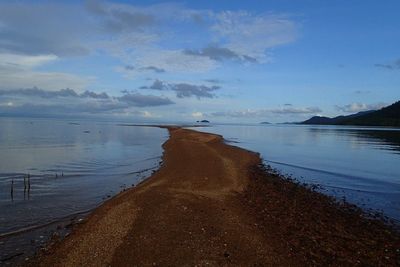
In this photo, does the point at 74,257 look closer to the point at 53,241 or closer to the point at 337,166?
the point at 53,241

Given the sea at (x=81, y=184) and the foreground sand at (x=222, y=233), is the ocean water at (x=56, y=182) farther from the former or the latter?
the foreground sand at (x=222, y=233)

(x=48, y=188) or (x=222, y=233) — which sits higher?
(x=222, y=233)

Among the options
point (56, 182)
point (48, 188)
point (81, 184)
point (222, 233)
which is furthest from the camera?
point (56, 182)

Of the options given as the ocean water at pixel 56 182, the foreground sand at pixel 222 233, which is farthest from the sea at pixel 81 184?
the foreground sand at pixel 222 233

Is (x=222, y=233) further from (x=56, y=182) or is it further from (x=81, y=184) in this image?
(x=56, y=182)

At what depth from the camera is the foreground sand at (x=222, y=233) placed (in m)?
10.5

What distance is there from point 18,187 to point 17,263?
12636 mm

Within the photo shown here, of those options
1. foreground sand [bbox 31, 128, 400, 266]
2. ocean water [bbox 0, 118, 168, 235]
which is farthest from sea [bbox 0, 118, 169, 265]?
foreground sand [bbox 31, 128, 400, 266]

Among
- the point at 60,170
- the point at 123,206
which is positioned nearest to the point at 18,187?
the point at 60,170

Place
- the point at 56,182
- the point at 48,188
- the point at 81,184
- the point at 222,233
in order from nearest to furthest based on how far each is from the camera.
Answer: the point at 222,233 → the point at 48,188 → the point at 81,184 → the point at 56,182

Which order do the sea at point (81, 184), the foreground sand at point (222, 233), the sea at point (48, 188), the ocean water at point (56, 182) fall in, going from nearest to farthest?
the foreground sand at point (222, 233), the sea at point (48, 188), the sea at point (81, 184), the ocean water at point (56, 182)

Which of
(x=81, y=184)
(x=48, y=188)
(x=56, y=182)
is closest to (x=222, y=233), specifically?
(x=48, y=188)

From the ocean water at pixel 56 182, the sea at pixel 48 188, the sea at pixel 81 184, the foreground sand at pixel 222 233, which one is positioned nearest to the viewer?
the foreground sand at pixel 222 233

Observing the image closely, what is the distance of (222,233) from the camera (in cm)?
1241
